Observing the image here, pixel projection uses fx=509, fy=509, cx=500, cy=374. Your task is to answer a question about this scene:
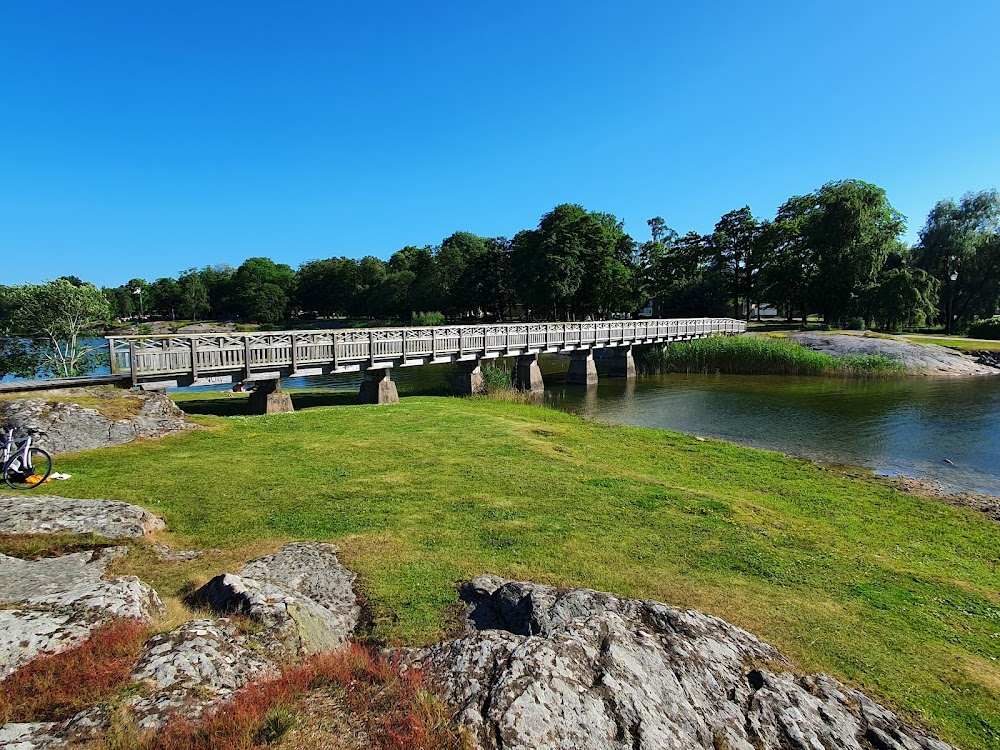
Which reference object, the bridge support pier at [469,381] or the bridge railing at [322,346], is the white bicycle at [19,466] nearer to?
the bridge railing at [322,346]

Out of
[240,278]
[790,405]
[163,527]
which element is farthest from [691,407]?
[240,278]

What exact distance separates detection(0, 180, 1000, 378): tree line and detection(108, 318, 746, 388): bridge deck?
47.8 feet

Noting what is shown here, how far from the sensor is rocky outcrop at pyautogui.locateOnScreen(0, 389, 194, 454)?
12086 millimetres

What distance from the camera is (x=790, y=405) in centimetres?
2580

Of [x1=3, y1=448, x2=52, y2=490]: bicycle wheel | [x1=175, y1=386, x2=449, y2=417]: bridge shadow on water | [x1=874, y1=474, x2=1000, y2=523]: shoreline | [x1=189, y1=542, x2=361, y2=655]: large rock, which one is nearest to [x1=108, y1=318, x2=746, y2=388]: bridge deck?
[x1=175, y1=386, x2=449, y2=417]: bridge shadow on water

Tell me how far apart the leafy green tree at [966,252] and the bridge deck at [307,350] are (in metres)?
49.0

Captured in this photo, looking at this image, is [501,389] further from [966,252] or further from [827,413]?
[966,252]

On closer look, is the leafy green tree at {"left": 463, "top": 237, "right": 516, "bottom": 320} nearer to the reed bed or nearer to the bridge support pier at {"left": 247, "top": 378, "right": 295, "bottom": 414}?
the reed bed

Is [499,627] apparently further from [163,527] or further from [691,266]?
[691,266]

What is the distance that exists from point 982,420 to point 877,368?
52.6 feet

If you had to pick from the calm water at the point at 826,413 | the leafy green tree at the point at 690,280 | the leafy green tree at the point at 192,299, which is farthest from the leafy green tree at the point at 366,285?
the calm water at the point at 826,413

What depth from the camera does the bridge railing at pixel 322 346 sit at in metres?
17.3

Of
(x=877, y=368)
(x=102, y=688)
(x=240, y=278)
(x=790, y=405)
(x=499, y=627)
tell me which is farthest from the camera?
(x=240, y=278)

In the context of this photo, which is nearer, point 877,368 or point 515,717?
point 515,717
